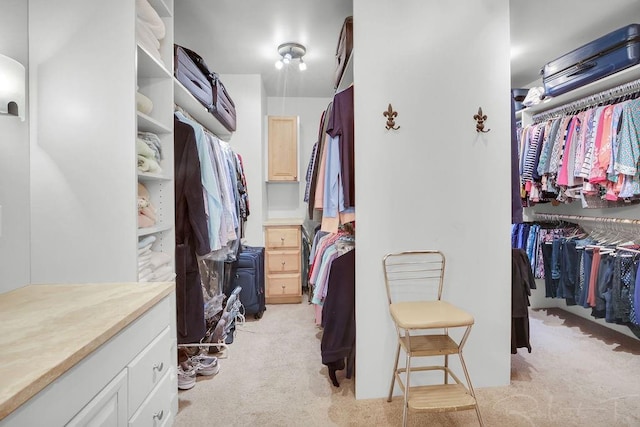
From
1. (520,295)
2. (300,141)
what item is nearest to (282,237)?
(300,141)

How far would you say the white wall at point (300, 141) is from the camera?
14.5 feet

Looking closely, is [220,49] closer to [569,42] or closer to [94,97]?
[94,97]

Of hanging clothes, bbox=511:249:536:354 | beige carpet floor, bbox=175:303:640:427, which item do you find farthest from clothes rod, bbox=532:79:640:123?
beige carpet floor, bbox=175:303:640:427

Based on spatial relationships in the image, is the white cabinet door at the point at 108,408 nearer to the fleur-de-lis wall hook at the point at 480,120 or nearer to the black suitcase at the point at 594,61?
the fleur-de-lis wall hook at the point at 480,120

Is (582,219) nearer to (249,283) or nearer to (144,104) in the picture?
(249,283)

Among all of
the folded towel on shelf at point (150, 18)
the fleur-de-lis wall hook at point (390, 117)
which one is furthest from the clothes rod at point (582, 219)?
the folded towel on shelf at point (150, 18)

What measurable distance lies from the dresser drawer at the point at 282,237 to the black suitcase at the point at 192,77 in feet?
4.88

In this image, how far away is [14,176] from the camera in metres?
1.27

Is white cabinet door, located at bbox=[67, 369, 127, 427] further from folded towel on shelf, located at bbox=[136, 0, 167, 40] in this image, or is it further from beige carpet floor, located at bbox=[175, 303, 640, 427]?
folded towel on shelf, located at bbox=[136, 0, 167, 40]

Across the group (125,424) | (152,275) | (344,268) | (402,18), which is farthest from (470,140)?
(125,424)

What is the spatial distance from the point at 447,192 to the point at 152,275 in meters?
1.68

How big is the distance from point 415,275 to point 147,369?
144cm

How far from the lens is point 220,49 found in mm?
3137

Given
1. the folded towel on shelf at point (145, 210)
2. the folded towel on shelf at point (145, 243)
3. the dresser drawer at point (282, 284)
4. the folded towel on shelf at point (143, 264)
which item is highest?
the folded towel on shelf at point (145, 210)
